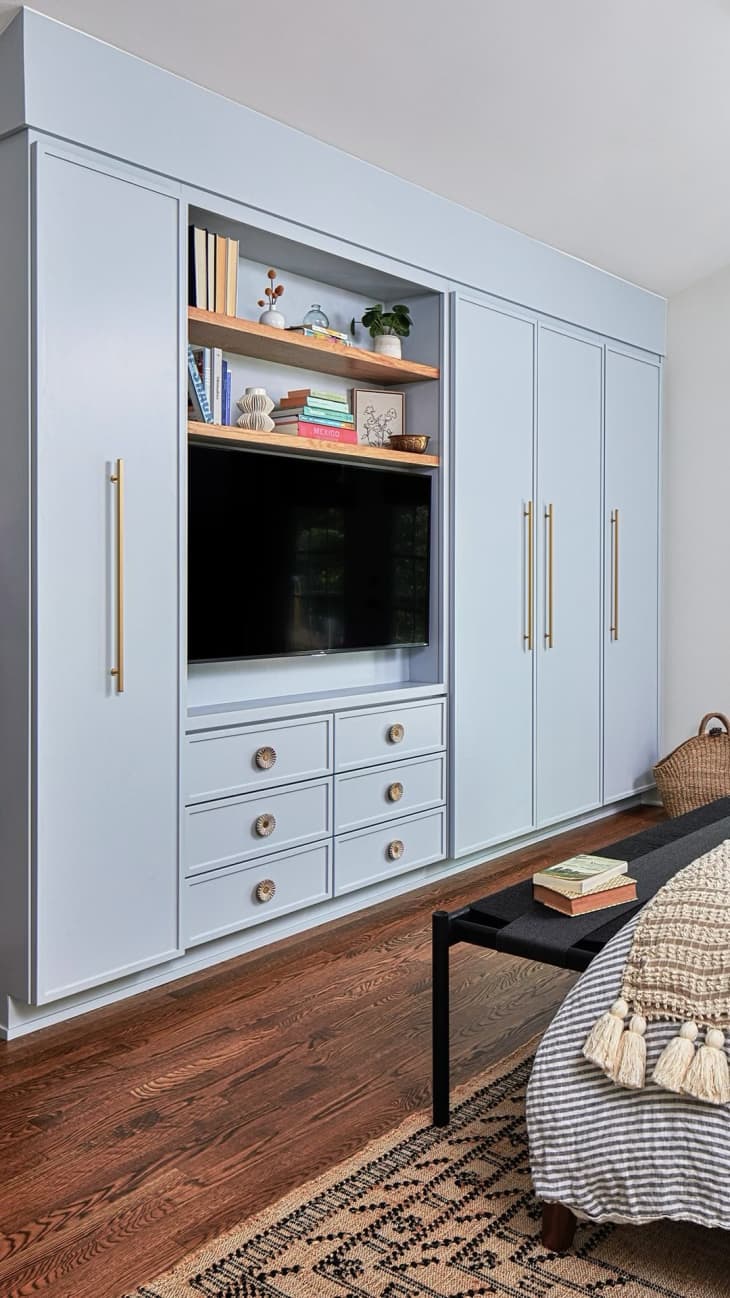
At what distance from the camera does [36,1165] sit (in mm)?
2148

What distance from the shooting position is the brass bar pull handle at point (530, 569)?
14.5 feet

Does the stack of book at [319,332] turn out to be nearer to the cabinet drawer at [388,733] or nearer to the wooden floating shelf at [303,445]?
the wooden floating shelf at [303,445]

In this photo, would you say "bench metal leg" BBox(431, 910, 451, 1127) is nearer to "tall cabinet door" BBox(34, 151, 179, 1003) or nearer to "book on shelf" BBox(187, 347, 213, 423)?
"tall cabinet door" BBox(34, 151, 179, 1003)

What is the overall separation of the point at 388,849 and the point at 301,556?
1074 mm

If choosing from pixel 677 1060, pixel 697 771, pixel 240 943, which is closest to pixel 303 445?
pixel 240 943

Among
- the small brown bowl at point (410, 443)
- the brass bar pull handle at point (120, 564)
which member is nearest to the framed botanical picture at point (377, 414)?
the small brown bowl at point (410, 443)

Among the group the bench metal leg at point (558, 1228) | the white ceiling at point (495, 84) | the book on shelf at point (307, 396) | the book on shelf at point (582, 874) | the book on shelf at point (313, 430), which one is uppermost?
the white ceiling at point (495, 84)

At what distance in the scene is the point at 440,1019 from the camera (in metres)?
2.23

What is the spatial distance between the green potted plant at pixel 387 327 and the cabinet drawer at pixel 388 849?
168 cm

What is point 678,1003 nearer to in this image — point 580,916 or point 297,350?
point 580,916

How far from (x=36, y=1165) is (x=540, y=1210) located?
0.98m

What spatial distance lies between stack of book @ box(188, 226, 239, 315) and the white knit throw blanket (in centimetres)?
216

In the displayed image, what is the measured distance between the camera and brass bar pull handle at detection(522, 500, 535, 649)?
441 cm

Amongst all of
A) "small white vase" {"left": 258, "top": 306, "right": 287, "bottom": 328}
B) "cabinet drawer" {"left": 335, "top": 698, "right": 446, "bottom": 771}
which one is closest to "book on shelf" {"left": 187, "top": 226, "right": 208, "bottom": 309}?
"small white vase" {"left": 258, "top": 306, "right": 287, "bottom": 328}
